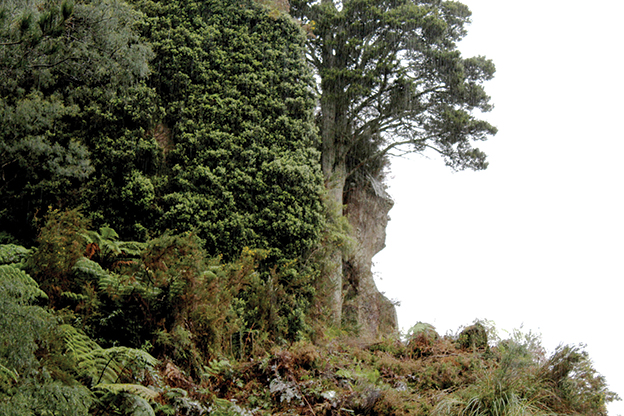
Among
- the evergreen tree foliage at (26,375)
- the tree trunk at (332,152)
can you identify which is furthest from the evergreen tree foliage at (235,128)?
the evergreen tree foliage at (26,375)

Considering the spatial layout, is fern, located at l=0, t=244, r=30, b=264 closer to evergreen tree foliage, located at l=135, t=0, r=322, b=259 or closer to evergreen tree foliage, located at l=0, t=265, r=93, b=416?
evergreen tree foliage, located at l=0, t=265, r=93, b=416

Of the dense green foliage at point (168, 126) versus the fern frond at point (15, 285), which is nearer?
the fern frond at point (15, 285)

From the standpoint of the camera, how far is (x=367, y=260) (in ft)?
51.1

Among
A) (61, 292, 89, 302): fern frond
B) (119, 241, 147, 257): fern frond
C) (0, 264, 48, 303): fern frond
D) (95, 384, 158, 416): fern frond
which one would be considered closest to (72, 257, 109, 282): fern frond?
(61, 292, 89, 302): fern frond

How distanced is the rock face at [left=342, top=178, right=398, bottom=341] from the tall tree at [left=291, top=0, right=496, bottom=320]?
2.90ft

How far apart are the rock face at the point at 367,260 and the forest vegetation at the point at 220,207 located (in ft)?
2.04

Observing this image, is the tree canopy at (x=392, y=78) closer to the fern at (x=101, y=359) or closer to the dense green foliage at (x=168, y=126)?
the dense green foliage at (x=168, y=126)

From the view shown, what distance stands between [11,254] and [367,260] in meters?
11.0

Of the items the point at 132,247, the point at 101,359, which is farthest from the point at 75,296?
the point at 132,247

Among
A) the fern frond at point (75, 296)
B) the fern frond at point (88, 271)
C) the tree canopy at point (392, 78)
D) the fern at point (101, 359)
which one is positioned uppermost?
the tree canopy at point (392, 78)

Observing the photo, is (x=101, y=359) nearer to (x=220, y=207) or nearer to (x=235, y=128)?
(x=220, y=207)

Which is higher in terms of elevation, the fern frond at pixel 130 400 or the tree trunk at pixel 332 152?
the tree trunk at pixel 332 152

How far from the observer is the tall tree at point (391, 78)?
45.2 feet

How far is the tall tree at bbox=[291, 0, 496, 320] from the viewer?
13781mm
